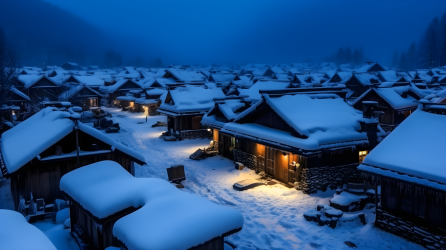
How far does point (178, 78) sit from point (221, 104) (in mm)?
36082

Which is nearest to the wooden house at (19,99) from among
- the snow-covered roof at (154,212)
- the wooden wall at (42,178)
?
the wooden wall at (42,178)

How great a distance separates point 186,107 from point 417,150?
24.0 m

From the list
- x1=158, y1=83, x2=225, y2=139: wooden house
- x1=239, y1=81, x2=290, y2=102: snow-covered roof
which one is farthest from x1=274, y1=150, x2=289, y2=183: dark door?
x1=239, y1=81, x2=290, y2=102: snow-covered roof

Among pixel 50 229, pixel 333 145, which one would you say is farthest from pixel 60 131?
pixel 333 145

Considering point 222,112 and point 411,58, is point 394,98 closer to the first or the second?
point 222,112

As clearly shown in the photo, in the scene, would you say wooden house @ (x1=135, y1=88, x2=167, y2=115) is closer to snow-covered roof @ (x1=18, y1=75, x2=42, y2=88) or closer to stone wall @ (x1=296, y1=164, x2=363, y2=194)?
snow-covered roof @ (x1=18, y1=75, x2=42, y2=88)

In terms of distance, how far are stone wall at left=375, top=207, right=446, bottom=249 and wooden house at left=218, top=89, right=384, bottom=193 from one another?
4568mm

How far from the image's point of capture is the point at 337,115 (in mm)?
20062

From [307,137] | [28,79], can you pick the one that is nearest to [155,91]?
[28,79]

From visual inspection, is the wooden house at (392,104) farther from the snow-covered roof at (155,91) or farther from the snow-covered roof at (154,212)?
the snow-covered roof at (155,91)

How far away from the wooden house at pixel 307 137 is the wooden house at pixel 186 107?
11634mm

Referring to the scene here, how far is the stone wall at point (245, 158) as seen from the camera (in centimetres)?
2216

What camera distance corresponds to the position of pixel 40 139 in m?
15.8

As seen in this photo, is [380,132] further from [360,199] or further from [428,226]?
[428,226]
